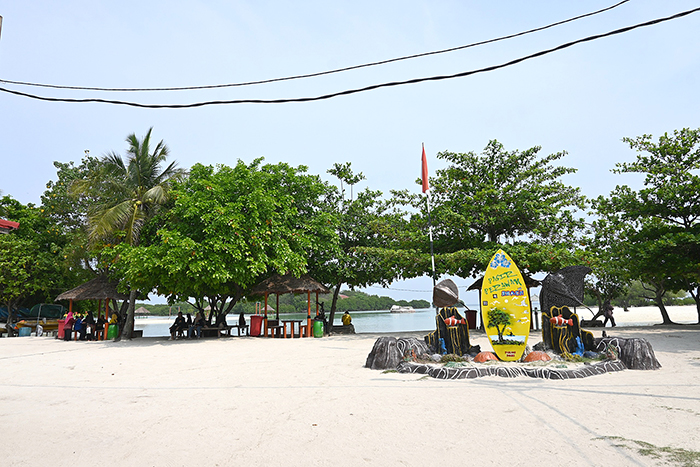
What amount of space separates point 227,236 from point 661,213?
58.6ft

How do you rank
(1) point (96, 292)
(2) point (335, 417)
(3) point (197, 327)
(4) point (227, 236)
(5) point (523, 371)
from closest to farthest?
(2) point (335, 417)
(5) point (523, 371)
(4) point (227, 236)
(1) point (96, 292)
(3) point (197, 327)

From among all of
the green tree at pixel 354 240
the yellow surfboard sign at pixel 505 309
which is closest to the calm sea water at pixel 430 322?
the green tree at pixel 354 240

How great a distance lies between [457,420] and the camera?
5.61 meters

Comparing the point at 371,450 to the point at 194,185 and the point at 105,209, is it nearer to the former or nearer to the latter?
the point at 194,185

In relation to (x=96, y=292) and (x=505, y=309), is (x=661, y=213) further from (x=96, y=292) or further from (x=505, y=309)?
(x=96, y=292)

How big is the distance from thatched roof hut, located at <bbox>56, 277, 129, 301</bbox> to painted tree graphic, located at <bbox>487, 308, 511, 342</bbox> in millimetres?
16489

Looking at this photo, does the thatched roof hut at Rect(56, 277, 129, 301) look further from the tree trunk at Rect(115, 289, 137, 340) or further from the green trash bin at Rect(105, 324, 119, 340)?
the green trash bin at Rect(105, 324, 119, 340)

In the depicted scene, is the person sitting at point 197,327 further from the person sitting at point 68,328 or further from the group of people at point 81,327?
the person sitting at point 68,328

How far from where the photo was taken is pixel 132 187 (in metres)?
20.2

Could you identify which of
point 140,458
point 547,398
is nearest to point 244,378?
point 140,458

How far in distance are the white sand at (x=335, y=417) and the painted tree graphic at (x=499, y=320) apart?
6.36ft

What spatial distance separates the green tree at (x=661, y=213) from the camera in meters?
17.8

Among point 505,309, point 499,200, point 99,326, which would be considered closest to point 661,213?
point 499,200

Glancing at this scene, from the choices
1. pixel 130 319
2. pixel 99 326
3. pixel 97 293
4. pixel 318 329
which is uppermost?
pixel 97 293
